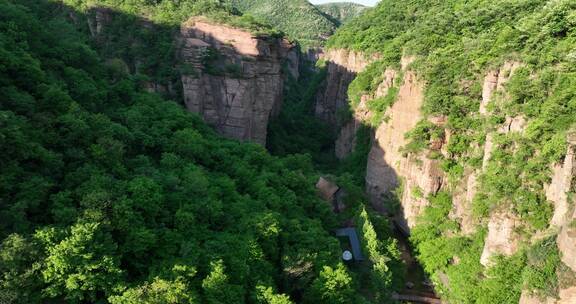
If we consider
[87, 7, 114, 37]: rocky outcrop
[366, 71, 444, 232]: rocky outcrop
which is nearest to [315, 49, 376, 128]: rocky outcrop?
[366, 71, 444, 232]: rocky outcrop

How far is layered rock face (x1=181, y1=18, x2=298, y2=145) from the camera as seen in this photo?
3766cm

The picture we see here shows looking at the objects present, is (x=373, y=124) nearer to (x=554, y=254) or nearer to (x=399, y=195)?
(x=399, y=195)

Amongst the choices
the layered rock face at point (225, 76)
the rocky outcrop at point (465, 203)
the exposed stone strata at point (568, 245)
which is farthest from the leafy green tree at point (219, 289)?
the layered rock face at point (225, 76)

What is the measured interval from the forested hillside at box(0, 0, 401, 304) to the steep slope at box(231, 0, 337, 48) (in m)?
74.7

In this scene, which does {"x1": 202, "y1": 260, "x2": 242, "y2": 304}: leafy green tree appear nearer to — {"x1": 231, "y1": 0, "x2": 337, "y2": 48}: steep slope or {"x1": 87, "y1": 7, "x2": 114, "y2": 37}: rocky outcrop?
{"x1": 87, "y1": 7, "x2": 114, "y2": 37}: rocky outcrop

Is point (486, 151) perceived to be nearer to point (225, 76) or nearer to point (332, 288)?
point (332, 288)

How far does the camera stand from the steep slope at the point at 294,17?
4114 inches

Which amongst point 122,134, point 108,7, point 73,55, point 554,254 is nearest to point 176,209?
point 122,134

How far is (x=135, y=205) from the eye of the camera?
2044 centimetres

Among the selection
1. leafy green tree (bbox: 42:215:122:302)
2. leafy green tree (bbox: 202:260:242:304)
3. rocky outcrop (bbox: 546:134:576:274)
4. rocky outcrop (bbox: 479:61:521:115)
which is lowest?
leafy green tree (bbox: 202:260:242:304)

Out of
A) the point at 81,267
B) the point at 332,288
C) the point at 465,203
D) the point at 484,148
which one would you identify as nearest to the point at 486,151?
the point at 484,148

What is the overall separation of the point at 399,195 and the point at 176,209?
1842cm

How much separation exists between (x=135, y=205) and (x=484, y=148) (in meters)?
21.9

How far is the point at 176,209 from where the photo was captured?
22625mm
